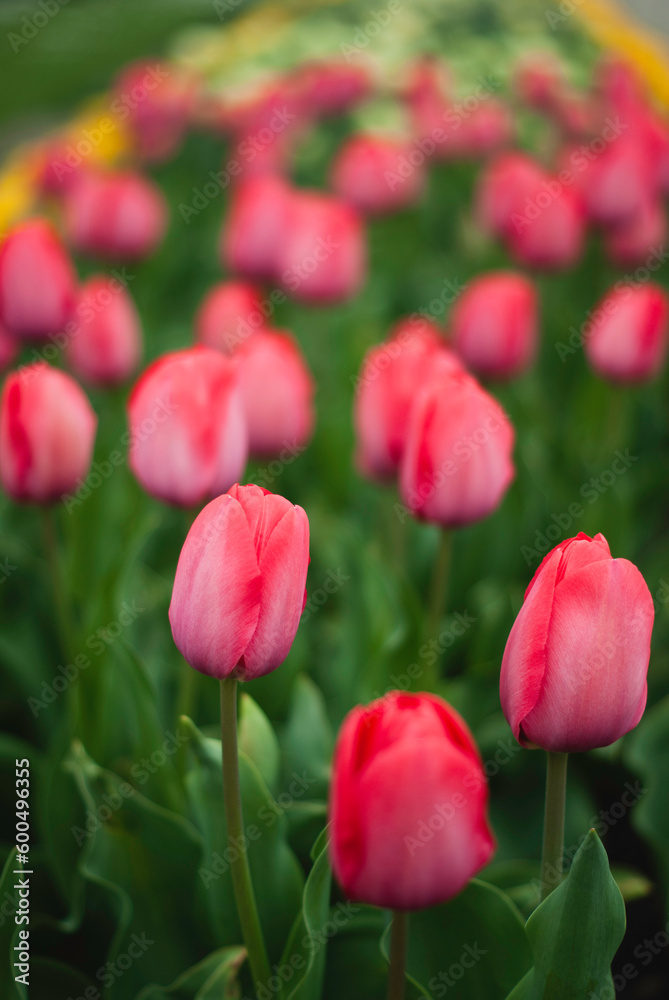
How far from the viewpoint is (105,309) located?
1.07 m

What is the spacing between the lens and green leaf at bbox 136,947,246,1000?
1.78 feet

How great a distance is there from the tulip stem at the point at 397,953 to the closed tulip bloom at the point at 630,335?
2.54 feet

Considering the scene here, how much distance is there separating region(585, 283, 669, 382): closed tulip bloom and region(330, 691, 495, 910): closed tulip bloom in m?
0.75

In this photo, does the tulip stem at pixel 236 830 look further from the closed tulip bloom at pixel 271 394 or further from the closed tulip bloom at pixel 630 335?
the closed tulip bloom at pixel 630 335

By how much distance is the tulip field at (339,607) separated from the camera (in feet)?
1.45

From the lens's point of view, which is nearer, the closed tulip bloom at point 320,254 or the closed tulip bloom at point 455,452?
the closed tulip bloom at point 455,452

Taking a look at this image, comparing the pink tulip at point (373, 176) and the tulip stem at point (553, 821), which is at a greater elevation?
the tulip stem at point (553, 821)

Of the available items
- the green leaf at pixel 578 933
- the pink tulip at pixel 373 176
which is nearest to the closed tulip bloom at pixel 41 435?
the green leaf at pixel 578 933

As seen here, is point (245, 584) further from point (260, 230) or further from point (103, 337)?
point (260, 230)

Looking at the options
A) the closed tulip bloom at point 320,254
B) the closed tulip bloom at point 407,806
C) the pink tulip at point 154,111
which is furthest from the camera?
the pink tulip at point 154,111

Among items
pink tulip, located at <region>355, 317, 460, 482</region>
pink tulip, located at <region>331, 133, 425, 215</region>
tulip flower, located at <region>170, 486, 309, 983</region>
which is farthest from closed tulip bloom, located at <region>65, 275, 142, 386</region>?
pink tulip, located at <region>331, 133, 425, 215</region>

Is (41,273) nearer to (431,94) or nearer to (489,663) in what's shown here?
(489,663)

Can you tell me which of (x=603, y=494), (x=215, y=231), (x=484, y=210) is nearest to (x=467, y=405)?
(x=603, y=494)

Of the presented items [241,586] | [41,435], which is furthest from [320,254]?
[241,586]
